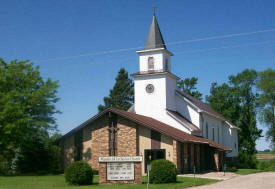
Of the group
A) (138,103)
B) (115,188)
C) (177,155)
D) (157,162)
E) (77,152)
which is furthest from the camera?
(138,103)

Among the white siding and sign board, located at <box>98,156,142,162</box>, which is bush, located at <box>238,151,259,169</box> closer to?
the white siding

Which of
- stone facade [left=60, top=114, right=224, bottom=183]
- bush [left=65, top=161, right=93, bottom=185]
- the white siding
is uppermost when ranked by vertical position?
the white siding

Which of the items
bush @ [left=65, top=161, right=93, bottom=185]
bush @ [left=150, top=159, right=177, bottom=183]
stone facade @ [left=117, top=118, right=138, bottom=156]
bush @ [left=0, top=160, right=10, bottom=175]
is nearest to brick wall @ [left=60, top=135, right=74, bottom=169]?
stone facade @ [left=117, top=118, right=138, bottom=156]

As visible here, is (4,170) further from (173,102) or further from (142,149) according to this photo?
(173,102)

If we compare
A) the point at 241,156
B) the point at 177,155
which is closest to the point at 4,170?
the point at 177,155

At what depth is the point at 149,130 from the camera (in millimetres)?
32438

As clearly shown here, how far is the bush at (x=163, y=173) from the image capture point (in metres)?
23.5

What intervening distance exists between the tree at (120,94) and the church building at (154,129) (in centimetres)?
3199

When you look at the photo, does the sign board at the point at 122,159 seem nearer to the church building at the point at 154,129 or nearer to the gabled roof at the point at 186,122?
the church building at the point at 154,129

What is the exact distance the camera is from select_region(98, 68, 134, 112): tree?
254 ft

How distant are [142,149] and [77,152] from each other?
22.8ft

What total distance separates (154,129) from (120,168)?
25.9 feet

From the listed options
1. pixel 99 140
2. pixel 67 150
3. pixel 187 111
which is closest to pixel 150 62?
pixel 187 111

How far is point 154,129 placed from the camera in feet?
102
